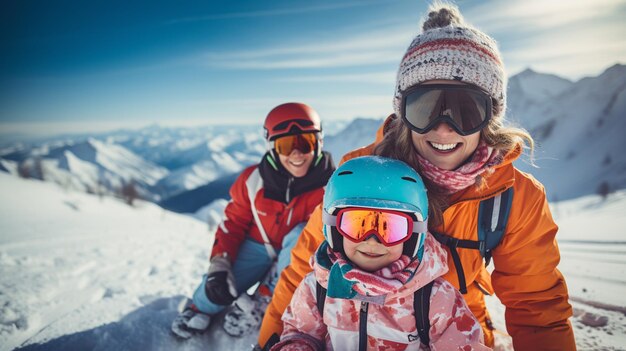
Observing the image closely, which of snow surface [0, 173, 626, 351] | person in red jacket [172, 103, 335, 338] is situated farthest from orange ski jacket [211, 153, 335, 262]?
snow surface [0, 173, 626, 351]

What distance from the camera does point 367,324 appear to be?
157 centimetres

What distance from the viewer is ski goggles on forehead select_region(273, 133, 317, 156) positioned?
2.97 metres

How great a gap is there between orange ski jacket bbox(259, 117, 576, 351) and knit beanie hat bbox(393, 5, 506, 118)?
420 mm

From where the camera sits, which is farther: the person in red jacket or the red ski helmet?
the red ski helmet

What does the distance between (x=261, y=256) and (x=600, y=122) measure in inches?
4118

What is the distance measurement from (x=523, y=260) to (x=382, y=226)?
2.81 feet

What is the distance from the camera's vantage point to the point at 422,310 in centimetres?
150

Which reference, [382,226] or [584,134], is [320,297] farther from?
[584,134]

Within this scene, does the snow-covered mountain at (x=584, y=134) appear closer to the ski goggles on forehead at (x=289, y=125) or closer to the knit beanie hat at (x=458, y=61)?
the ski goggles on forehead at (x=289, y=125)

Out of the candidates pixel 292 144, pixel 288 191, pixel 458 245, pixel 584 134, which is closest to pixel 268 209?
pixel 288 191

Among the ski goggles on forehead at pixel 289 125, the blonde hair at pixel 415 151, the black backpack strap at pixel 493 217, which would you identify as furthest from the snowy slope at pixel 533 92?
the black backpack strap at pixel 493 217

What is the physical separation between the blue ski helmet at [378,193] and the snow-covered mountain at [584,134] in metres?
60.9

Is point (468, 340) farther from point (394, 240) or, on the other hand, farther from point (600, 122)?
point (600, 122)

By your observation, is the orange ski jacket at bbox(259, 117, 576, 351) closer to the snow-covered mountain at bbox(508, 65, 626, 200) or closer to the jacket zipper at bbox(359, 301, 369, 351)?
the jacket zipper at bbox(359, 301, 369, 351)
